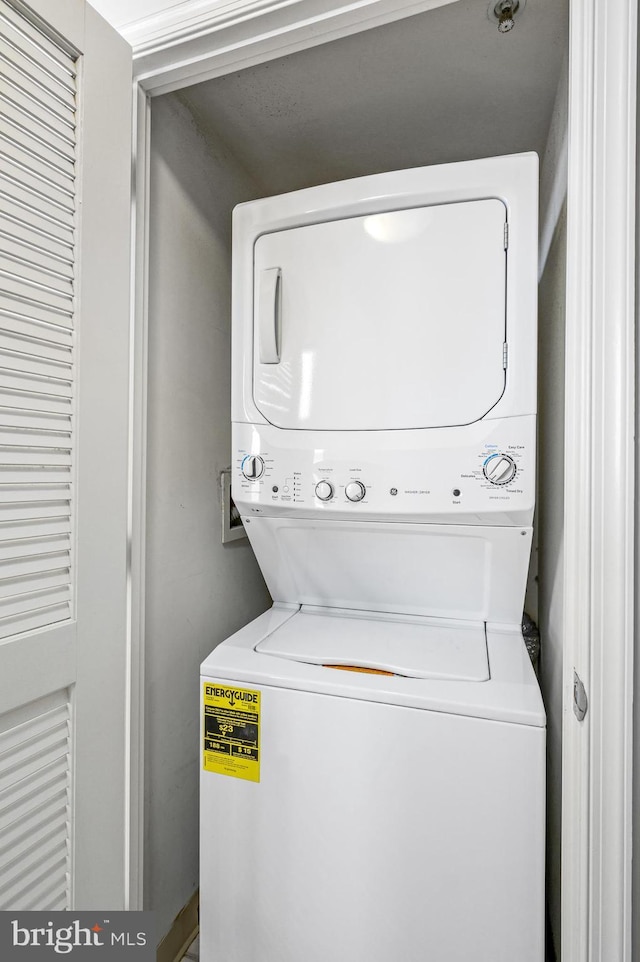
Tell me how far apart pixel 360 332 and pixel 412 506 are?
44 centimetres

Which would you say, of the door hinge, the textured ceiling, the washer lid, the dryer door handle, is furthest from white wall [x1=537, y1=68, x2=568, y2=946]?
the dryer door handle

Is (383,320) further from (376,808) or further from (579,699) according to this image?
(376,808)

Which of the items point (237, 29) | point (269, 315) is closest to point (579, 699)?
point (269, 315)

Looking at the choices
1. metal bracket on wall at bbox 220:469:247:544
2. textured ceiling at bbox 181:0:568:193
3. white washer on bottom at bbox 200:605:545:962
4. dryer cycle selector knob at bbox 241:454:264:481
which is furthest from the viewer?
metal bracket on wall at bbox 220:469:247:544

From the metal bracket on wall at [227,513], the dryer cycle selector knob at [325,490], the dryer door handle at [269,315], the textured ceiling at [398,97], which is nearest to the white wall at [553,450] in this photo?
the textured ceiling at [398,97]

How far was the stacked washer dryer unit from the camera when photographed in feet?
3.22

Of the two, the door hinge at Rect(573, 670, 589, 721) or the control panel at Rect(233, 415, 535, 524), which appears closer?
the door hinge at Rect(573, 670, 589, 721)

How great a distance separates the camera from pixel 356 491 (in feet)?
4.06

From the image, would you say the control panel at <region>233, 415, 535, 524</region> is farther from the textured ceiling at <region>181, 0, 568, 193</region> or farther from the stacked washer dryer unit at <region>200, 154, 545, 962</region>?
the textured ceiling at <region>181, 0, 568, 193</region>

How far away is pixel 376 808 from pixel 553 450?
3.18 ft

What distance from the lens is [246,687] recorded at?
3.70 feet

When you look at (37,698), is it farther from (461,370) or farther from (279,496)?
(461,370)

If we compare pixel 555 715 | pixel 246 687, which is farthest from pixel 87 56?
pixel 555 715

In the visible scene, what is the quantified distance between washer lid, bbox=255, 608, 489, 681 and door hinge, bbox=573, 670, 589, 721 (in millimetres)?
231
